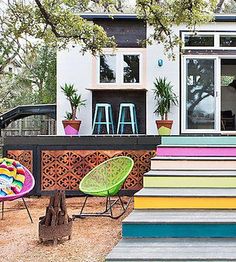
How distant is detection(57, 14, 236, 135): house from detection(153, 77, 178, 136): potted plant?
17cm

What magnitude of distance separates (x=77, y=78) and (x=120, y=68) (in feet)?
3.32

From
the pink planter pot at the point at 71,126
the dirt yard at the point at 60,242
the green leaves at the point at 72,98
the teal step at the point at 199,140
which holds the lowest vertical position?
the dirt yard at the point at 60,242

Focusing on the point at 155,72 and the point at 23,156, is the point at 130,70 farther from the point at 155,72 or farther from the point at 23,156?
the point at 23,156

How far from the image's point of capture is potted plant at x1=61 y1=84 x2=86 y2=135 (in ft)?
27.4

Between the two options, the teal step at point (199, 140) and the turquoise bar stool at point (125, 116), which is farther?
the turquoise bar stool at point (125, 116)

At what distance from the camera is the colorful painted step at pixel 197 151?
609cm

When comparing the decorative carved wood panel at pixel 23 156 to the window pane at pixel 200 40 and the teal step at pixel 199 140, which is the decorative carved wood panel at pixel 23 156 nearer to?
the teal step at pixel 199 140

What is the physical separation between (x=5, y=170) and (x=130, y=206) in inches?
78.5

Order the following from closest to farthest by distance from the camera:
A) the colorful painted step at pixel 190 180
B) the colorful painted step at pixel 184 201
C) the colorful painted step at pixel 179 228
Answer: the colorful painted step at pixel 179 228, the colorful painted step at pixel 184 201, the colorful painted step at pixel 190 180

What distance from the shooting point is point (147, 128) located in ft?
28.7

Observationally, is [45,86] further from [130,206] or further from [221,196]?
[221,196]

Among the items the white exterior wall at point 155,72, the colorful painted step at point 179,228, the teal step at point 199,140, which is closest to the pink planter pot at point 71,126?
the white exterior wall at point 155,72

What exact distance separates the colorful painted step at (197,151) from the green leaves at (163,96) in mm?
2176

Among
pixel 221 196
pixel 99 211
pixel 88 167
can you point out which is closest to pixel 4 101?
pixel 88 167
